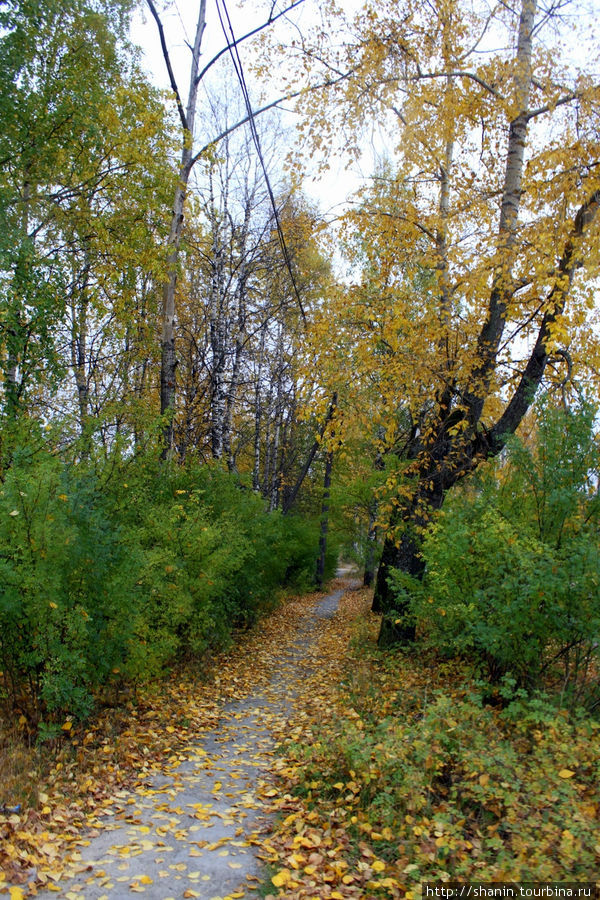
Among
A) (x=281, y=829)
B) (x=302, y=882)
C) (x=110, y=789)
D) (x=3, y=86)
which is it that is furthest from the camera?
(x=3, y=86)

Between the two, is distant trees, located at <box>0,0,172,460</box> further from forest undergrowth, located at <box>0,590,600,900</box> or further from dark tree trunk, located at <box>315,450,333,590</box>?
dark tree trunk, located at <box>315,450,333,590</box>

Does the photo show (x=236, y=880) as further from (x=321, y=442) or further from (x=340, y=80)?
(x=340, y=80)

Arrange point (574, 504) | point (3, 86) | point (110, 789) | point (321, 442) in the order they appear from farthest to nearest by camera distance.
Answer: point (3, 86)
point (321, 442)
point (574, 504)
point (110, 789)

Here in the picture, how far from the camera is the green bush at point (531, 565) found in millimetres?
4566

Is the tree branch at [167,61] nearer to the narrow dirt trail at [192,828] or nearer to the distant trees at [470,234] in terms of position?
the distant trees at [470,234]

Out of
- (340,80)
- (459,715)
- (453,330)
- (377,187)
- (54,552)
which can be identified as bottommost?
(459,715)

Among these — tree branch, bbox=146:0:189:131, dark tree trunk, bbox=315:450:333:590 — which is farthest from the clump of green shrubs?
dark tree trunk, bbox=315:450:333:590

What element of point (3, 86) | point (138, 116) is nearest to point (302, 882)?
point (138, 116)

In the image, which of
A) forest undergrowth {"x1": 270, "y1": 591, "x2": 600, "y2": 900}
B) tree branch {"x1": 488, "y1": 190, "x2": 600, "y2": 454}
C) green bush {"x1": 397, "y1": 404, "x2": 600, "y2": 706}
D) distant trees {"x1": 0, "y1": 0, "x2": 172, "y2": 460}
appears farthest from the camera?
distant trees {"x1": 0, "y1": 0, "x2": 172, "y2": 460}

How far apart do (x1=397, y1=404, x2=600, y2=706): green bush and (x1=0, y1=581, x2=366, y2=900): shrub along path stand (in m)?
2.20

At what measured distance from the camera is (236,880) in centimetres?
325

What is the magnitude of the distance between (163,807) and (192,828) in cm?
42

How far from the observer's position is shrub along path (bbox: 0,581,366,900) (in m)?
3.19

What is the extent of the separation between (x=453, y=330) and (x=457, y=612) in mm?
3953
